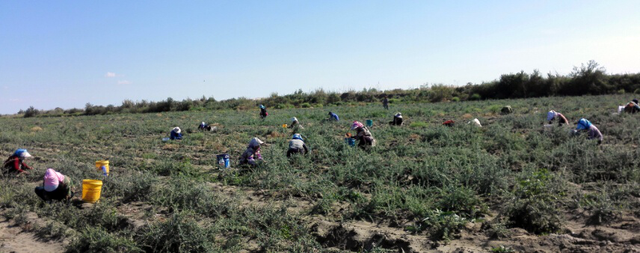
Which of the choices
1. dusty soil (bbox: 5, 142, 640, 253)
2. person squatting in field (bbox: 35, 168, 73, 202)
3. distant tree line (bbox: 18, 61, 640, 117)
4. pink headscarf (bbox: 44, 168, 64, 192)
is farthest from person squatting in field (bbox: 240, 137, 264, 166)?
distant tree line (bbox: 18, 61, 640, 117)

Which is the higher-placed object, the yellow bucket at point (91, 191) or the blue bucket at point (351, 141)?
the blue bucket at point (351, 141)

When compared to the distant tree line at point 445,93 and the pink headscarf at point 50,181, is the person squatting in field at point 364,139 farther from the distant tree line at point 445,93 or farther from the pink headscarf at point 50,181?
the distant tree line at point 445,93

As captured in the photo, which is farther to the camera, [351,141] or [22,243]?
[351,141]

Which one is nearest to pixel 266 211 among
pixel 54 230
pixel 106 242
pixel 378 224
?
pixel 378 224

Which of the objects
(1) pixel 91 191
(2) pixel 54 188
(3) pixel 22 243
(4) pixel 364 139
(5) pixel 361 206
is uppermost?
(4) pixel 364 139

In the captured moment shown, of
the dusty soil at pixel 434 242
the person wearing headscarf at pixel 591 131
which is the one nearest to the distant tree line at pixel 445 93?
the person wearing headscarf at pixel 591 131

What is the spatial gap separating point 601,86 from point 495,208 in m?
41.5

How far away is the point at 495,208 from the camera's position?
18.6 feet

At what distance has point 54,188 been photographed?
6.73m

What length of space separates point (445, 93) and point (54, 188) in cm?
4386

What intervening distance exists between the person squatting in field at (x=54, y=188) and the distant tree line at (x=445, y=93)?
40369 millimetres

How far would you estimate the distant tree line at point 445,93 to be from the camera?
3909cm

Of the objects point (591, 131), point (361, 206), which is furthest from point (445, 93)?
point (361, 206)

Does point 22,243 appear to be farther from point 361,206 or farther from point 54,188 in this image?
point 361,206
